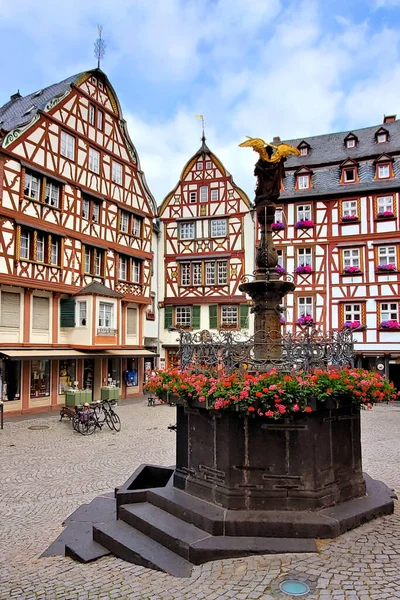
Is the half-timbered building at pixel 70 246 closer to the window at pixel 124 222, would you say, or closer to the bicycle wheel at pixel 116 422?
the window at pixel 124 222

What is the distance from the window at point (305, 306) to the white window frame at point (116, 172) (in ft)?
42.0

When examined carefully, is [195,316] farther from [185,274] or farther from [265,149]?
[265,149]

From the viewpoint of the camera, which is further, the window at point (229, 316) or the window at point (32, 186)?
the window at point (229, 316)

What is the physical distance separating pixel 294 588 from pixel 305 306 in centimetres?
2476

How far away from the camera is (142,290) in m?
27.5

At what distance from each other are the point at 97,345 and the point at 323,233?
49.7 feet

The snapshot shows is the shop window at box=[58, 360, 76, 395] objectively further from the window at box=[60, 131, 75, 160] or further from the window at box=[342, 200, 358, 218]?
the window at box=[342, 200, 358, 218]

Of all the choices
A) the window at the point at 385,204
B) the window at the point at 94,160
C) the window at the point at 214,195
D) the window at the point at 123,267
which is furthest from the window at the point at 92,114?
the window at the point at 385,204

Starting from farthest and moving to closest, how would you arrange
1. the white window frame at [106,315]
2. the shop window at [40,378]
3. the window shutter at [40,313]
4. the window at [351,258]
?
1. the window at [351,258]
2. the white window frame at [106,315]
3. the window shutter at [40,313]
4. the shop window at [40,378]

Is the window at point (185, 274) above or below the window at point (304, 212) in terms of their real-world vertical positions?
below

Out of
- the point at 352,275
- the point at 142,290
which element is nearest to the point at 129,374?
the point at 142,290

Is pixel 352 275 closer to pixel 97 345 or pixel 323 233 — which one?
pixel 323 233

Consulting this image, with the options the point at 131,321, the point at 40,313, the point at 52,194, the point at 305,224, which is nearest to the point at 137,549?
the point at 40,313

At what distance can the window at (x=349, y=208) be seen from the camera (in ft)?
91.5
